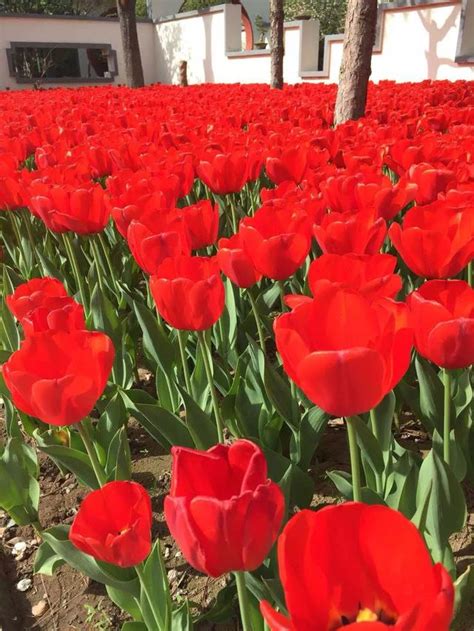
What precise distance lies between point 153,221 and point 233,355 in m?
0.63

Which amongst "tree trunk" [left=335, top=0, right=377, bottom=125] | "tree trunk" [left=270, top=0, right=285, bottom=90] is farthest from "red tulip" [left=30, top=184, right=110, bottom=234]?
"tree trunk" [left=270, top=0, right=285, bottom=90]

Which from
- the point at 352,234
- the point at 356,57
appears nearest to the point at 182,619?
the point at 352,234

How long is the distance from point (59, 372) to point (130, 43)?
1895 centimetres

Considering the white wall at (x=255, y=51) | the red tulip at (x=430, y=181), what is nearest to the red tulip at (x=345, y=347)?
the red tulip at (x=430, y=181)

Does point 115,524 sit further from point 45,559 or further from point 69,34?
point 69,34

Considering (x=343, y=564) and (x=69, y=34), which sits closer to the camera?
(x=343, y=564)

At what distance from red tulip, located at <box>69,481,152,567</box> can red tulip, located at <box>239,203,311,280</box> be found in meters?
0.71

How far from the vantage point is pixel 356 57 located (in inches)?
181

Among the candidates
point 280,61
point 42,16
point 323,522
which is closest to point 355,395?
point 323,522

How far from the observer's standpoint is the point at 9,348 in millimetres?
2350

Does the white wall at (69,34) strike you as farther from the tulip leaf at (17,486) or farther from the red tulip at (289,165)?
the tulip leaf at (17,486)

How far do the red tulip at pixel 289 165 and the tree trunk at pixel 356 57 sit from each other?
2.42 metres

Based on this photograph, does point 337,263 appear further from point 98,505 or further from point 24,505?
→ point 24,505

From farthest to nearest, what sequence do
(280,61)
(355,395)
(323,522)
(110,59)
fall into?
(110,59) → (280,61) → (355,395) → (323,522)
